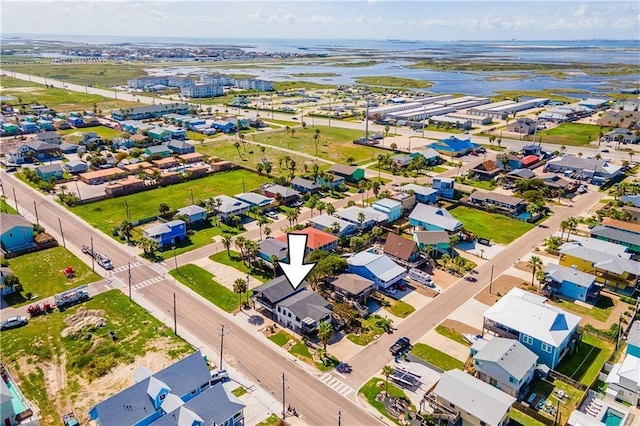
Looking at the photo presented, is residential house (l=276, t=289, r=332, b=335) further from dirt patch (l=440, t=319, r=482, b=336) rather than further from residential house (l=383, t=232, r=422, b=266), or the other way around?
residential house (l=383, t=232, r=422, b=266)

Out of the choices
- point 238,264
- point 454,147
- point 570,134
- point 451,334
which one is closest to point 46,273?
point 238,264

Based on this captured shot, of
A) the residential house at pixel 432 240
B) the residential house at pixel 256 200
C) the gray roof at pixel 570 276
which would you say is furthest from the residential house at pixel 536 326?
the residential house at pixel 256 200

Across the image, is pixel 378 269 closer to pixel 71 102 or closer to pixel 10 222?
pixel 10 222

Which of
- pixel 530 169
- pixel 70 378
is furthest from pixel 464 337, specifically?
pixel 530 169

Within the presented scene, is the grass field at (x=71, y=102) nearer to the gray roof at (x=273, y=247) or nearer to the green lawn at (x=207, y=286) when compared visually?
the green lawn at (x=207, y=286)

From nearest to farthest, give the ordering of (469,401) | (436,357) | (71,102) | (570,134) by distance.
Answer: (469,401)
(436,357)
(570,134)
(71,102)

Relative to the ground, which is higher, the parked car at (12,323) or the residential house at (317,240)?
the residential house at (317,240)
